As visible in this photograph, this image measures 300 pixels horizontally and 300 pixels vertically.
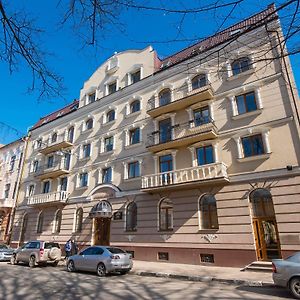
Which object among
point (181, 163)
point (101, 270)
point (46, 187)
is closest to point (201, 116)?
point (181, 163)

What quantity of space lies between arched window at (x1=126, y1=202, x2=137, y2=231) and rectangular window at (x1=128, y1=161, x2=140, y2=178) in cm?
224

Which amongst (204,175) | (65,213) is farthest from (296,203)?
(65,213)

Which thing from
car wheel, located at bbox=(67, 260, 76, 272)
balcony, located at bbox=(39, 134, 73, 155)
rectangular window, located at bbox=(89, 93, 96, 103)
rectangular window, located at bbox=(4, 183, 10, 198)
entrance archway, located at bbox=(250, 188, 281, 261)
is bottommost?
car wheel, located at bbox=(67, 260, 76, 272)

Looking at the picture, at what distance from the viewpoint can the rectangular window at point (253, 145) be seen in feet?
51.1

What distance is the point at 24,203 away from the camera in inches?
1130

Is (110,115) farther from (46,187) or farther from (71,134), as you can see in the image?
(46,187)

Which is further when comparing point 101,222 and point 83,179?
point 83,179

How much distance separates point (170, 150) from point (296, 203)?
859cm

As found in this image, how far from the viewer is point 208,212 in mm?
16266

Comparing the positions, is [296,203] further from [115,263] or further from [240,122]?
[115,263]

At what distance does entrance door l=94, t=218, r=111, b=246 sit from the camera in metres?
21.2

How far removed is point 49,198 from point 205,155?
52.2 feet

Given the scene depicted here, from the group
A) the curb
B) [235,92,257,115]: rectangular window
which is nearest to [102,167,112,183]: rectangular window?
the curb

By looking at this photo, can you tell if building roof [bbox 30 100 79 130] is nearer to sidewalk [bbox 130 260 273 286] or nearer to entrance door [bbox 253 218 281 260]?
sidewalk [bbox 130 260 273 286]
